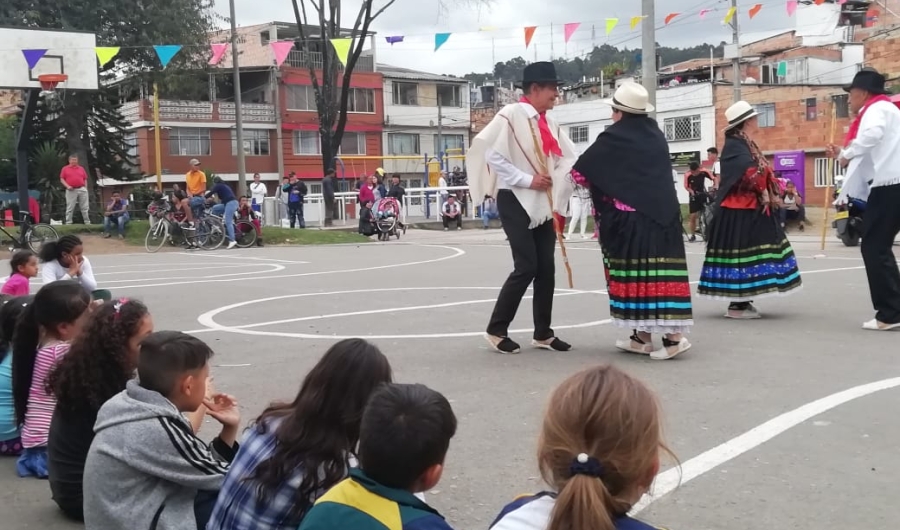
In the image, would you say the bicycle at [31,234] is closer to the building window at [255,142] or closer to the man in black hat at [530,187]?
the man in black hat at [530,187]

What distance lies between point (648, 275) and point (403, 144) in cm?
5897

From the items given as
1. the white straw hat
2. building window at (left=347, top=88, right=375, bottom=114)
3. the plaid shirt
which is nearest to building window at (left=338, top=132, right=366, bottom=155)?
building window at (left=347, top=88, right=375, bottom=114)

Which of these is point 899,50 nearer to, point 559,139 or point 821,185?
point 821,185

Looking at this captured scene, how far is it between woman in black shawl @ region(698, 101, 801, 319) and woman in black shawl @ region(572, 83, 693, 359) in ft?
5.50

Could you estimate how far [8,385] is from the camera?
16.3ft

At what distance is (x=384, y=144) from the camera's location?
63.6 m

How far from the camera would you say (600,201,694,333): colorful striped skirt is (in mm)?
6758

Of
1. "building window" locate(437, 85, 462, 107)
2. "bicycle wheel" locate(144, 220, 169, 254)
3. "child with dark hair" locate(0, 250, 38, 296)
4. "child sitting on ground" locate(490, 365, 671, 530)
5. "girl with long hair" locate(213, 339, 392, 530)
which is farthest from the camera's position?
"building window" locate(437, 85, 462, 107)

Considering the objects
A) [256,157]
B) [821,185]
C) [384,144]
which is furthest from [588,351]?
[384,144]

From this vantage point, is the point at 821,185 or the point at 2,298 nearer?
the point at 2,298

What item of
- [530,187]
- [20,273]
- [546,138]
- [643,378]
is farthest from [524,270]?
[20,273]

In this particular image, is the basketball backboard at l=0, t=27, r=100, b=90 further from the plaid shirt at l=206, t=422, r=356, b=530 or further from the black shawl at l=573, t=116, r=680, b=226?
the plaid shirt at l=206, t=422, r=356, b=530

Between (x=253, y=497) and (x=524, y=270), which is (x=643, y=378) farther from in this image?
(x=253, y=497)

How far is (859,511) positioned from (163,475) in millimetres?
2612
